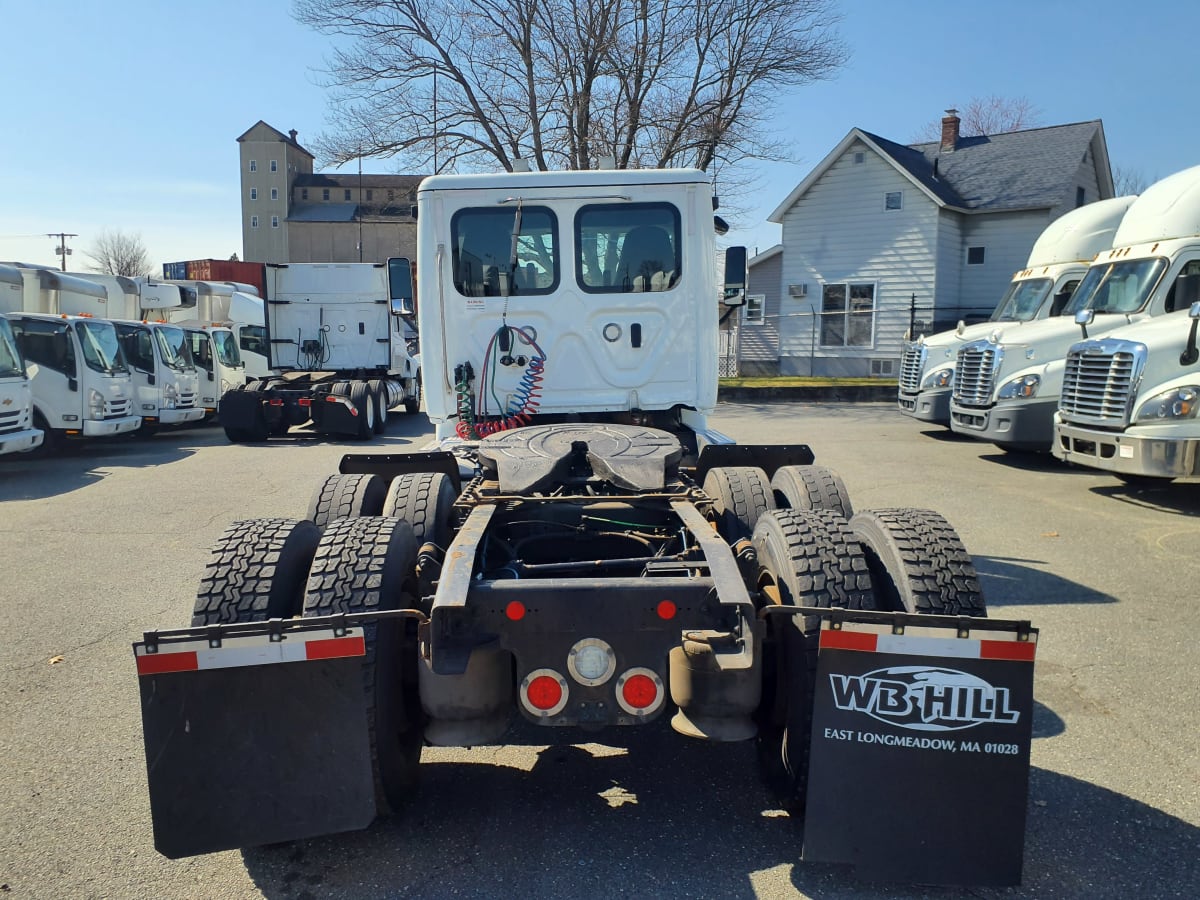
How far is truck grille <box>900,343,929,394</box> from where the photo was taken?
15367 mm

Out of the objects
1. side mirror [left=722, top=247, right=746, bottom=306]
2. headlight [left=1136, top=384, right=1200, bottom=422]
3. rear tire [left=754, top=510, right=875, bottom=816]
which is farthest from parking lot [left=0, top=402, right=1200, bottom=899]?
side mirror [left=722, top=247, right=746, bottom=306]

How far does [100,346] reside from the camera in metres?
15.2

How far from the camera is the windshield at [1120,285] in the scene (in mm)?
10953

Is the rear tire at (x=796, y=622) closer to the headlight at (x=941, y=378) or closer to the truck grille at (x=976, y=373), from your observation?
the truck grille at (x=976, y=373)

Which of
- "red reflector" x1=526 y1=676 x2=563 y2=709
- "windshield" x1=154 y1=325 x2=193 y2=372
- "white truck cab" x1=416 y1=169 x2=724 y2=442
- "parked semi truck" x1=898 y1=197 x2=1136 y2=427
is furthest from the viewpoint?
"windshield" x1=154 y1=325 x2=193 y2=372

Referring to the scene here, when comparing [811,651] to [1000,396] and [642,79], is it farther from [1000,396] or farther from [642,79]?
[642,79]

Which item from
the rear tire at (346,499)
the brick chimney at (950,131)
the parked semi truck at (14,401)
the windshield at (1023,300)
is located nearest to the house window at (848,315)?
the brick chimney at (950,131)

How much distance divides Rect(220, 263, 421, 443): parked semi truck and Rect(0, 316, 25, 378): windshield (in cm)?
410

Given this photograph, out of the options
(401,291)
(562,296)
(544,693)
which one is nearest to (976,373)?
(562,296)

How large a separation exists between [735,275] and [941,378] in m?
9.02

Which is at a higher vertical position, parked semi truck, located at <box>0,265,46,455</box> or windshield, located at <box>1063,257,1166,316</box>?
windshield, located at <box>1063,257,1166,316</box>

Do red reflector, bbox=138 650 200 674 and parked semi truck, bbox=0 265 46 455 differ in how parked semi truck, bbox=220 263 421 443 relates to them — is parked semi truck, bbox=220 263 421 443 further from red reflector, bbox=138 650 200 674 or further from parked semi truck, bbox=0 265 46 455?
red reflector, bbox=138 650 200 674

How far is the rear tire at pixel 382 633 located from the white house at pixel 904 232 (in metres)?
23.4

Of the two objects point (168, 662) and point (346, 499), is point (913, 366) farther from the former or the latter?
point (168, 662)
